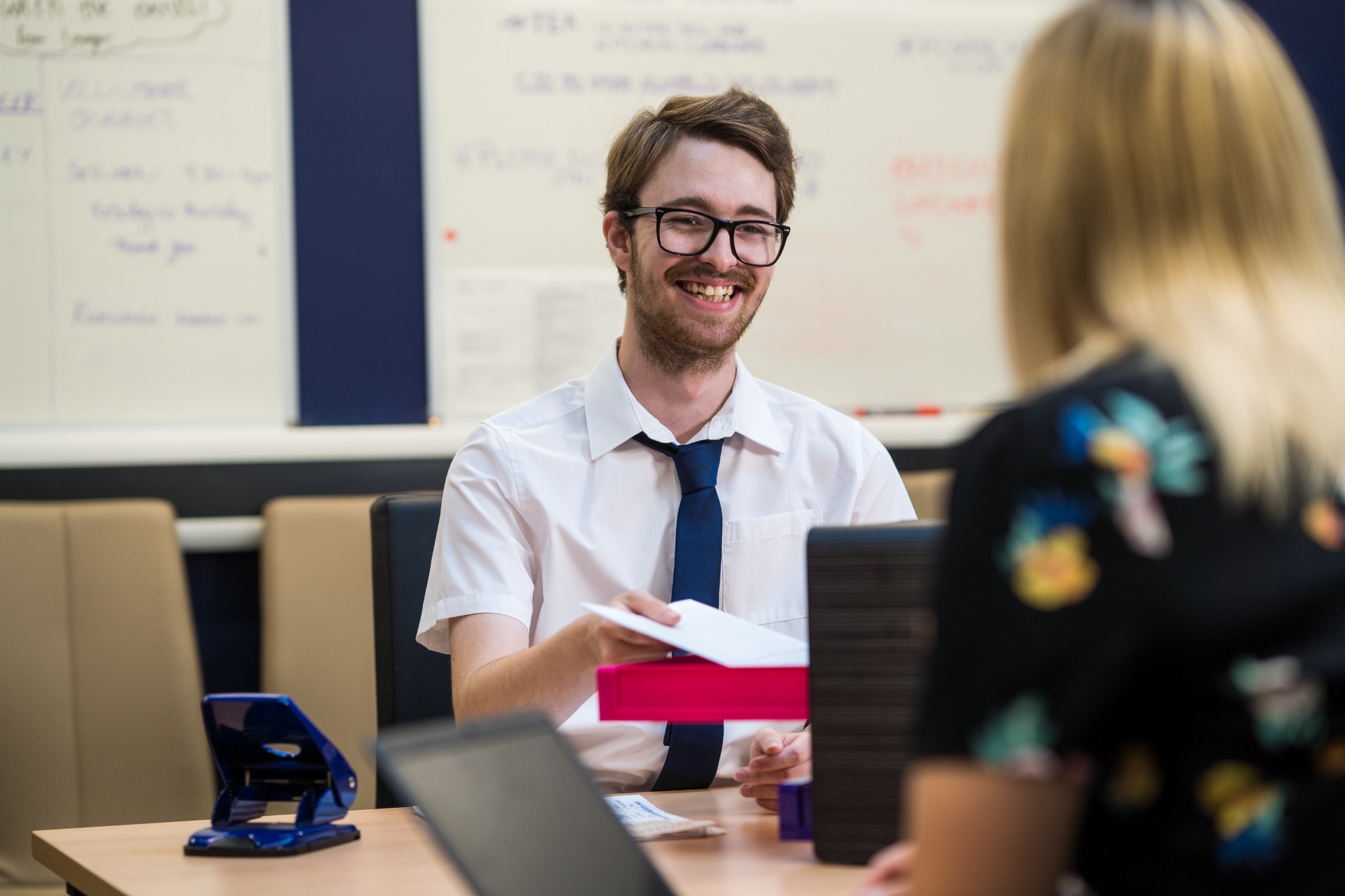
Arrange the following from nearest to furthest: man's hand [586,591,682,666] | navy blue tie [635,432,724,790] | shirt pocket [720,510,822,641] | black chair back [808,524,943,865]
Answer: black chair back [808,524,943,865]
man's hand [586,591,682,666]
navy blue tie [635,432,724,790]
shirt pocket [720,510,822,641]

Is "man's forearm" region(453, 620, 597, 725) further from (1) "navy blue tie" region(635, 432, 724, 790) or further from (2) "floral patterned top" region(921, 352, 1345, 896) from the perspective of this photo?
(2) "floral patterned top" region(921, 352, 1345, 896)

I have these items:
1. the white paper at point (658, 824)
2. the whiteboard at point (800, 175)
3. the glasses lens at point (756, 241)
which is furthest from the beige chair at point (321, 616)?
the white paper at point (658, 824)

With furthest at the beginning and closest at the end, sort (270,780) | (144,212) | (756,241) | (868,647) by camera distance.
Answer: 1. (144,212)
2. (756,241)
3. (270,780)
4. (868,647)

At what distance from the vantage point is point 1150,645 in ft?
1.93

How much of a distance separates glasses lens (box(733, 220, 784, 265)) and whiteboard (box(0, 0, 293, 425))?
4.02 ft

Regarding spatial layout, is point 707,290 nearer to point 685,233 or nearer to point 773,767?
point 685,233

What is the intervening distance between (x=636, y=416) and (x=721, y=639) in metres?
0.64

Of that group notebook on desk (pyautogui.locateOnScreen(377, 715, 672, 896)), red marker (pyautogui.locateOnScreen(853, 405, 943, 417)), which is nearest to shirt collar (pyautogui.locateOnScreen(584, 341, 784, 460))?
notebook on desk (pyautogui.locateOnScreen(377, 715, 672, 896))

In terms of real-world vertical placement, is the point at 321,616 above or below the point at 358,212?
below

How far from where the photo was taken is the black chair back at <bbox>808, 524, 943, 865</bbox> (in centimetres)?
106

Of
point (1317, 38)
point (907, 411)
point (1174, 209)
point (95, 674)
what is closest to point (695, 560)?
point (1174, 209)

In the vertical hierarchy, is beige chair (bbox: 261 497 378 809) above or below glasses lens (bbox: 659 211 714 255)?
below

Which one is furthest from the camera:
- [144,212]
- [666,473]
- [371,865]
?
[144,212]

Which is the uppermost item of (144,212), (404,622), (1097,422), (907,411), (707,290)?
(144,212)
